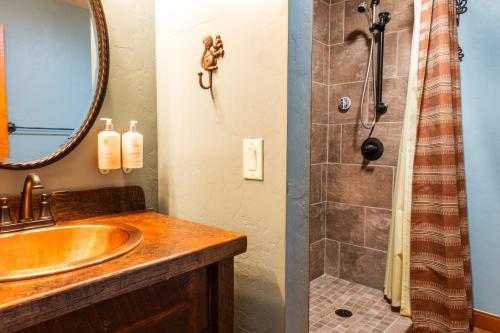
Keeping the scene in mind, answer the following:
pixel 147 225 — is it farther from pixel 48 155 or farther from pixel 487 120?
pixel 487 120

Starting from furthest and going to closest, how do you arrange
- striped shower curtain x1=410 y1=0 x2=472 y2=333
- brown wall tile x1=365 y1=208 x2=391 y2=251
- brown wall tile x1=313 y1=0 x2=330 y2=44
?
1. brown wall tile x1=313 y1=0 x2=330 y2=44
2. brown wall tile x1=365 y1=208 x2=391 y2=251
3. striped shower curtain x1=410 y1=0 x2=472 y2=333

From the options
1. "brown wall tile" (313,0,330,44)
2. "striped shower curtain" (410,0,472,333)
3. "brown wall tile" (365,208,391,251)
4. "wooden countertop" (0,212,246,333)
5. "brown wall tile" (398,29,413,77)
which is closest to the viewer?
"wooden countertop" (0,212,246,333)

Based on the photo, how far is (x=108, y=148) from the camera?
1013mm

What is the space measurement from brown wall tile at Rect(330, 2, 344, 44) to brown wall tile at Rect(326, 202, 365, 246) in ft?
3.97

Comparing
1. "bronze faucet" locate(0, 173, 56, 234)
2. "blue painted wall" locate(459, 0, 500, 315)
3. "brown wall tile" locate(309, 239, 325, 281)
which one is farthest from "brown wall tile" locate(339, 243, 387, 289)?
"bronze faucet" locate(0, 173, 56, 234)

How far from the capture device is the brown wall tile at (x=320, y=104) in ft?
7.30

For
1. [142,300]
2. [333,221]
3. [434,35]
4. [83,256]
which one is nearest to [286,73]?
[142,300]

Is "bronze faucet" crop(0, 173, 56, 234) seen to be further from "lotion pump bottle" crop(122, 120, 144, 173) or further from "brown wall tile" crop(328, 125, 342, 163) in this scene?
"brown wall tile" crop(328, 125, 342, 163)

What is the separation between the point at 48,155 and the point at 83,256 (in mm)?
333

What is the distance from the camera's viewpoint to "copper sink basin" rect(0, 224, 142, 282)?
786mm

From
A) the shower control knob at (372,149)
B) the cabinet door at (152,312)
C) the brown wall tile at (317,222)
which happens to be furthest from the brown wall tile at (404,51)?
the cabinet door at (152,312)

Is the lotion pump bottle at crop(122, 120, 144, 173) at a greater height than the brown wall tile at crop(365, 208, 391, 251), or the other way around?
the lotion pump bottle at crop(122, 120, 144, 173)

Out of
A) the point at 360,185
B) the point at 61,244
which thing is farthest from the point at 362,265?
the point at 61,244

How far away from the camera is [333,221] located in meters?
2.36
